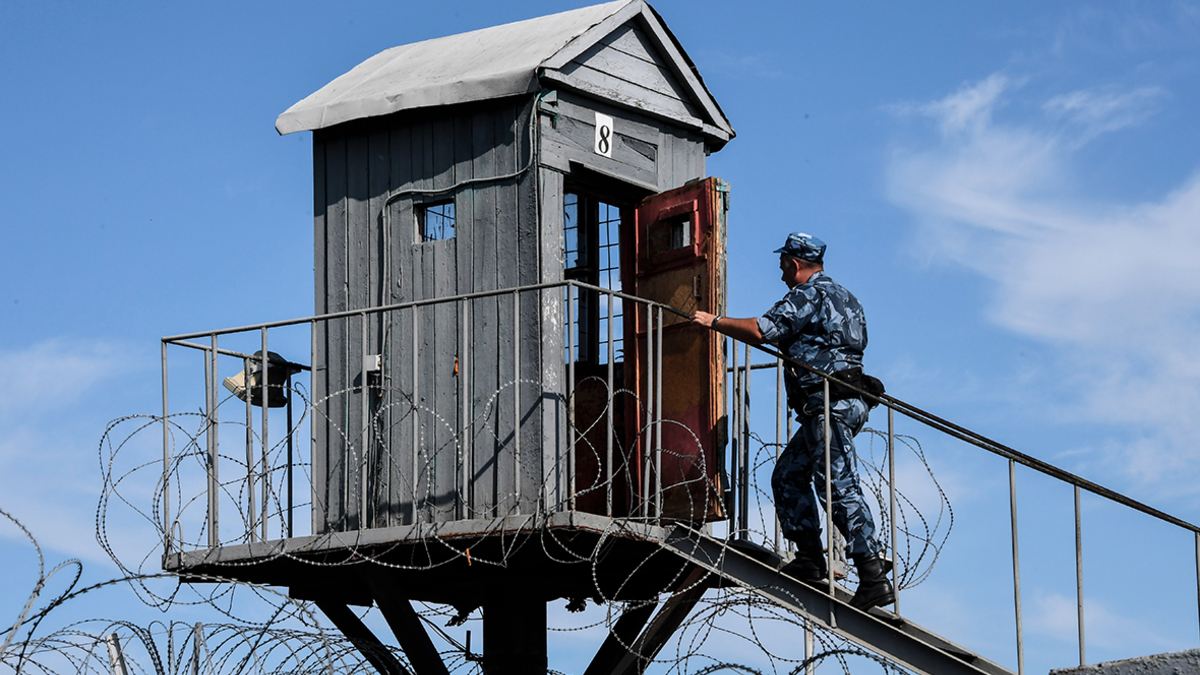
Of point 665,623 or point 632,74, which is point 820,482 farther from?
point 632,74

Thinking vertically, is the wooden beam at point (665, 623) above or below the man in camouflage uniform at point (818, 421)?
below

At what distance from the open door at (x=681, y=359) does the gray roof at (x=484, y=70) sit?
1145 mm

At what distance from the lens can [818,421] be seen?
10.2 meters

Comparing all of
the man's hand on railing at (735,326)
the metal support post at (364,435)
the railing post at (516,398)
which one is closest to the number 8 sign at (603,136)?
the railing post at (516,398)

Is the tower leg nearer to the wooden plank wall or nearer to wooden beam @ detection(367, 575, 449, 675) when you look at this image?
wooden beam @ detection(367, 575, 449, 675)

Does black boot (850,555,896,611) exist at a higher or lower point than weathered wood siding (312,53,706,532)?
lower

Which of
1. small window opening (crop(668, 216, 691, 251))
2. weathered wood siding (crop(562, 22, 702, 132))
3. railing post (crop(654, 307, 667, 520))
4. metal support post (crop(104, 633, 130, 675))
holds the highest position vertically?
weathered wood siding (crop(562, 22, 702, 132))

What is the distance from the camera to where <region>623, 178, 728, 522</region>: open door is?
11070 millimetres

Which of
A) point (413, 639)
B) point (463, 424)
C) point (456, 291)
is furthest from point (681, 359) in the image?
point (413, 639)

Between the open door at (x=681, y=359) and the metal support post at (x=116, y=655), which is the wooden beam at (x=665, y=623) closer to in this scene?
the open door at (x=681, y=359)

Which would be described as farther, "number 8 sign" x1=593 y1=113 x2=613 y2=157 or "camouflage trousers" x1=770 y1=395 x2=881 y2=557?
"number 8 sign" x1=593 y1=113 x2=613 y2=157

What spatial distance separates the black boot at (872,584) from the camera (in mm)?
10000

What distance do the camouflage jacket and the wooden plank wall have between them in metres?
1.66

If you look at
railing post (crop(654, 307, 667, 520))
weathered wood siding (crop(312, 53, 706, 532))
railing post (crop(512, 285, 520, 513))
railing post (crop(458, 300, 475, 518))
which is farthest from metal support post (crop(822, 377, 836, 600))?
railing post (crop(458, 300, 475, 518))
